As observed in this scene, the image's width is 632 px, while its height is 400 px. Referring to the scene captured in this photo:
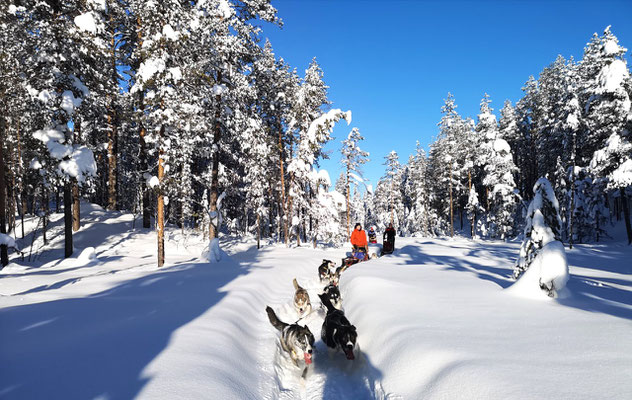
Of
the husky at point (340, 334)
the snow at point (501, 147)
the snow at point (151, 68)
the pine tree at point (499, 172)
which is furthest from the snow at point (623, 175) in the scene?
the snow at point (151, 68)

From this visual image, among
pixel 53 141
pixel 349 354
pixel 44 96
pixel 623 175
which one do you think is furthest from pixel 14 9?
pixel 623 175

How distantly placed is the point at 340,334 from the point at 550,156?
42.0 m

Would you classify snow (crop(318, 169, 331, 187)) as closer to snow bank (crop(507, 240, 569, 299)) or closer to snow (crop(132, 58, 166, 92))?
snow (crop(132, 58, 166, 92))

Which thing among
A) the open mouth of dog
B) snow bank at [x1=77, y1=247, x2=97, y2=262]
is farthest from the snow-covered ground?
snow bank at [x1=77, y1=247, x2=97, y2=262]

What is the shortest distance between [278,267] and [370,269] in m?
4.20

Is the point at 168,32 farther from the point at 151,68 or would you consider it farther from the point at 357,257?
the point at 357,257

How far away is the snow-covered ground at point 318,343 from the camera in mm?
3240

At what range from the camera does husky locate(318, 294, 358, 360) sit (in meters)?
5.26

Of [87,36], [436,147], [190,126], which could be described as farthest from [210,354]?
[436,147]

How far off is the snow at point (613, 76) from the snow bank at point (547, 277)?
24.3 metres

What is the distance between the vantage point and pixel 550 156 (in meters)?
35.4

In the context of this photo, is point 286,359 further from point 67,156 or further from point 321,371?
point 67,156

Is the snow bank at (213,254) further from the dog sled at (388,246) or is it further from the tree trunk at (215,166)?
the dog sled at (388,246)

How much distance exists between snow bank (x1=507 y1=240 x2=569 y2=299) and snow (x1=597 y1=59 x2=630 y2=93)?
79.6 ft
